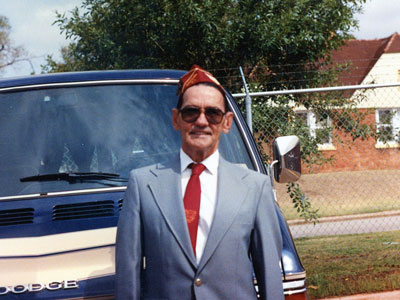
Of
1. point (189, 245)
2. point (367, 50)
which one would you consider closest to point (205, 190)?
point (189, 245)

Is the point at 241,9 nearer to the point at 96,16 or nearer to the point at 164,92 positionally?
the point at 96,16

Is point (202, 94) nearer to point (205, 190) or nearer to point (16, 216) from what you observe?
point (205, 190)

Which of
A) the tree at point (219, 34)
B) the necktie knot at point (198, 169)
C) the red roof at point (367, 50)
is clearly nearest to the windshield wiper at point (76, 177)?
the necktie knot at point (198, 169)

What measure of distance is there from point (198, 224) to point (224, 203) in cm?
13

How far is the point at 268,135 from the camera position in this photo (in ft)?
27.4

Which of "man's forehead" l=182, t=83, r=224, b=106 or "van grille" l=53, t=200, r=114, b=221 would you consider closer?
"man's forehead" l=182, t=83, r=224, b=106

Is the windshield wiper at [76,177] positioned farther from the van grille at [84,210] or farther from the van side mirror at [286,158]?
the van side mirror at [286,158]

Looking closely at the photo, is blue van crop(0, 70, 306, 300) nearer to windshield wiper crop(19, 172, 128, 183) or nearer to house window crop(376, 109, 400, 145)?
windshield wiper crop(19, 172, 128, 183)

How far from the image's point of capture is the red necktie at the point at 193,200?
2.40m

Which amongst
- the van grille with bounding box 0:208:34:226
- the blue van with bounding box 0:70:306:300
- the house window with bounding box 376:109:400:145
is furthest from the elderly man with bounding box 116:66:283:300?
the house window with bounding box 376:109:400:145

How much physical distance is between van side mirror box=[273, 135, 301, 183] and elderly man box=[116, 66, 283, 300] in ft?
3.99

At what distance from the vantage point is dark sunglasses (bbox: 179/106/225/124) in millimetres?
2467

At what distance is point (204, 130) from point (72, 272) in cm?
91

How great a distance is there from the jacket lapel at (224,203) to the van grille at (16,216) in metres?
1.17
